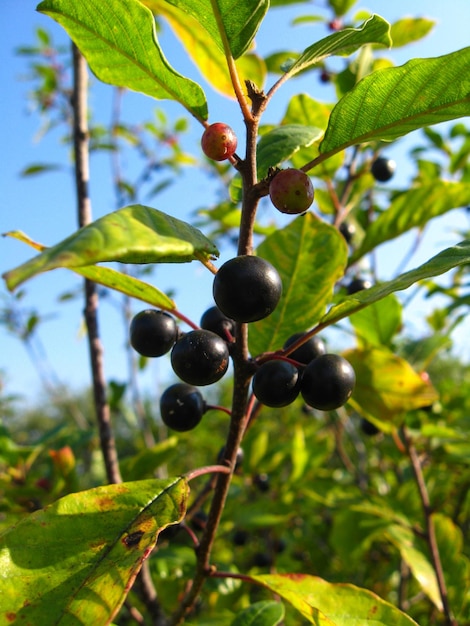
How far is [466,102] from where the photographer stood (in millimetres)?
949

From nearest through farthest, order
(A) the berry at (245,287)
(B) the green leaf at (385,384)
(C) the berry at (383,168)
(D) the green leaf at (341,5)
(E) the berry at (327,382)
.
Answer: (A) the berry at (245,287) → (E) the berry at (327,382) → (B) the green leaf at (385,384) → (C) the berry at (383,168) → (D) the green leaf at (341,5)

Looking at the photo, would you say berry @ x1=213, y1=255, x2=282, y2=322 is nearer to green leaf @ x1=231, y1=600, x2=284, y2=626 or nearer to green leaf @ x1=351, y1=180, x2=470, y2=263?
green leaf @ x1=231, y1=600, x2=284, y2=626

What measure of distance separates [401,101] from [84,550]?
3.38ft

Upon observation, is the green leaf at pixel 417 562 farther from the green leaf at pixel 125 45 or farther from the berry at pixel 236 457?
the green leaf at pixel 125 45

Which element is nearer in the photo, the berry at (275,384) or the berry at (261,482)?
the berry at (275,384)

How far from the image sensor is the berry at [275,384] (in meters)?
1.04

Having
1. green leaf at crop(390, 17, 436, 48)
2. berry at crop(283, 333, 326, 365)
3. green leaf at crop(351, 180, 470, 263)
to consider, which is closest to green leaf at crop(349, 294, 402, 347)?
green leaf at crop(351, 180, 470, 263)

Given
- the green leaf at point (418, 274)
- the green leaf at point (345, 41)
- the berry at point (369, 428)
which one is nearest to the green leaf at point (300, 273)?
the green leaf at point (418, 274)

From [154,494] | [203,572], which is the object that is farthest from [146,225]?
[203,572]

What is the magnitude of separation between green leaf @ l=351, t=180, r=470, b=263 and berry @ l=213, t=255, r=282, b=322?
4.22 ft

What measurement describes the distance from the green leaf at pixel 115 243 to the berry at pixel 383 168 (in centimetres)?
203

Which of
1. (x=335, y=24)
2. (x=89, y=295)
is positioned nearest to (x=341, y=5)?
(x=335, y=24)

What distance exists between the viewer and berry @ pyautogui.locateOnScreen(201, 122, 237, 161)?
3.14 ft

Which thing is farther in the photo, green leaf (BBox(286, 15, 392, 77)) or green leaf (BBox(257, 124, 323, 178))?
green leaf (BBox(257, 124, 323, 178))
